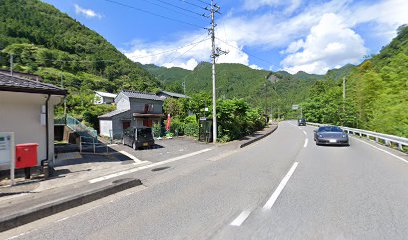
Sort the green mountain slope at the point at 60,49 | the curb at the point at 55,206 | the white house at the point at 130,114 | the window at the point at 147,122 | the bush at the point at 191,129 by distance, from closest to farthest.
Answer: the curb at the point at 55,206
the bush at the point at 191,129
the white house at the point at 130,114
the window at the point at 147,122
the green mountain slope at the point at 60,49

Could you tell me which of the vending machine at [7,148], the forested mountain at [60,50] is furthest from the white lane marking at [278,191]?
the forested mountain at [60,50]

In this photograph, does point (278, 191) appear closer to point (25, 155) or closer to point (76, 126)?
point (25, 155)

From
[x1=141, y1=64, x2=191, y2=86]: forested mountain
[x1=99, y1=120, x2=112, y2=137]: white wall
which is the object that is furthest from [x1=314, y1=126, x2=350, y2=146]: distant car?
[x1=141, y1=64, x2=191, y2=86]: forested mountain

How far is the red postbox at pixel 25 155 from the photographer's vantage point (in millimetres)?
7094

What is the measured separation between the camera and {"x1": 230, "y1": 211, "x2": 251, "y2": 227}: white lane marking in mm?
3798

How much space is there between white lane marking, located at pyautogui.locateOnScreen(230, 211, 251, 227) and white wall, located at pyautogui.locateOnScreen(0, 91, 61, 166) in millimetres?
9044

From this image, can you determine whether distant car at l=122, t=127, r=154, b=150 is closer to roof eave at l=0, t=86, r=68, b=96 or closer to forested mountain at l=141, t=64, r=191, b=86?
roof eave at l=0, t=86, r=68, b=96

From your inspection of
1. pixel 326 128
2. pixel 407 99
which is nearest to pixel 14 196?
pixel 326 128

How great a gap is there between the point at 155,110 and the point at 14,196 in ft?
87.7

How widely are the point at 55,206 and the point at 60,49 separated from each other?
101 meters

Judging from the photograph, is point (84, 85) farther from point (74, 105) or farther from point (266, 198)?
point (266, 198)

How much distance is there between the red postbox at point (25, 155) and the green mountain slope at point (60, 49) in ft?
195

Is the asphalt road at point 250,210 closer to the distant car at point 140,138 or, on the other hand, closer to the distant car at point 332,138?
the distant car at point 332,138

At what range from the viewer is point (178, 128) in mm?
23047
